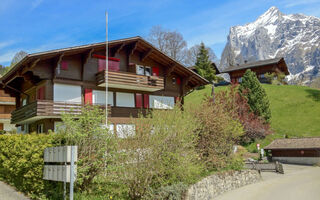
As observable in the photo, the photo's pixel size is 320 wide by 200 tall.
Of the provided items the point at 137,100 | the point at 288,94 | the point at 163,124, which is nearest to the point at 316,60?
the point at 288,94

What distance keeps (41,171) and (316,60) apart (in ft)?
616

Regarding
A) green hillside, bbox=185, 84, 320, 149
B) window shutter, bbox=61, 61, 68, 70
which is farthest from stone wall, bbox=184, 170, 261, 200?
green hillside, bbox=185, 84, 320, 149

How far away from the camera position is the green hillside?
42469 millimetres

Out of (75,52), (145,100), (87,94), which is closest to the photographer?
(75,52)

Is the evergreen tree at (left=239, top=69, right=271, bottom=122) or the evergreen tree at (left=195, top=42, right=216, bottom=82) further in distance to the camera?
the evergreen tree at (left=195, top=42, right=216, bottom=82)

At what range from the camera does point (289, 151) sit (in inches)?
1385

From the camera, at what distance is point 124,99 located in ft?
91.1

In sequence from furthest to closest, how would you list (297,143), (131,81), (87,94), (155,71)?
(297,143)
(155,71)
(131,81)
(87,94)

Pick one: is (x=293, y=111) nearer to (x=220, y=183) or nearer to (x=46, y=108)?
(x=220, y=183)

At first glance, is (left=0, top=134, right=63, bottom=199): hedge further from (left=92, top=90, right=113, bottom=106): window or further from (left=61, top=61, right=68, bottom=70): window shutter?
(left=92, top=90, right=113, bottom=106): window

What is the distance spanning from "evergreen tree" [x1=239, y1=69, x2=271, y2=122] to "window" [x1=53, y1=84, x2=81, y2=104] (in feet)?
86.6

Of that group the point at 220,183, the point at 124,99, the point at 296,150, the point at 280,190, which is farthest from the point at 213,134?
the point at 296,150

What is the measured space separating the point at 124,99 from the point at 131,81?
2.05 metres

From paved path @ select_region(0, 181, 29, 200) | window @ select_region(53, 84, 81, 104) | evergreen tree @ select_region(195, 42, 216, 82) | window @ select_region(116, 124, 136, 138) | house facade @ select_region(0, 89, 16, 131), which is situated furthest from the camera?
evergreen tree @ select_region(195, 42, 216, 82)
